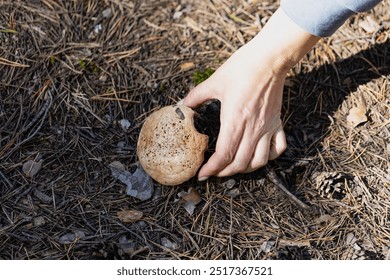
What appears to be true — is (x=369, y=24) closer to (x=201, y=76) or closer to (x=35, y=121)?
(x=201, y=76)

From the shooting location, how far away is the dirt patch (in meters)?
2.77

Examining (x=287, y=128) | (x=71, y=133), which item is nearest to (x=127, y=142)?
(x=71, y=133)

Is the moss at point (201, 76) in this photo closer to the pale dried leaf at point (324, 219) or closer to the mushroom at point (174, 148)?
the mushroom at point (174, 148)

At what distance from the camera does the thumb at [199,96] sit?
9.46ft

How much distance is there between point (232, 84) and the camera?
280cm

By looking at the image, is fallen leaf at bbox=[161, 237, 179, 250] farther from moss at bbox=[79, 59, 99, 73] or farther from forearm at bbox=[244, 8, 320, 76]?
moss at bbox=[79, 59, 99, 73]

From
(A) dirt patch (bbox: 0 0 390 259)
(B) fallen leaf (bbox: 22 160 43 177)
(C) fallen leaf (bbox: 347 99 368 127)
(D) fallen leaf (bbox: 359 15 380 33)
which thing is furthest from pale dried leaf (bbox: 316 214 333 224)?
(B) fallen leaf (bbox: 22 160 43 177)

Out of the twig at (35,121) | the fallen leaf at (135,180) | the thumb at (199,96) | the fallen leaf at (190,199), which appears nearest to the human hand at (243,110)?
the thumb at (199,96)

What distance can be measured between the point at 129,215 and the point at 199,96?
0.76m

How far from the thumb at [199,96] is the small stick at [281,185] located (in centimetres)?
54

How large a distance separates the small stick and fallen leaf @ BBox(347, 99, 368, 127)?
1.99ft

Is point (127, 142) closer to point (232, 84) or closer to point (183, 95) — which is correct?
point (183, 95)

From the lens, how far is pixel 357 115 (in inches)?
124

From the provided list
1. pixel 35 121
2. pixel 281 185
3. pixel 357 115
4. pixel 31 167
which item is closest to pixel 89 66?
pixel 35 121
